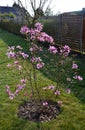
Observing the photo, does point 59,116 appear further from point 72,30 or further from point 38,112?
point 72,30

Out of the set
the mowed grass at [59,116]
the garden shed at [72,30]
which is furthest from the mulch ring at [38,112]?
the garden shed at [72,30]

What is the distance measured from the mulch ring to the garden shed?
711cm

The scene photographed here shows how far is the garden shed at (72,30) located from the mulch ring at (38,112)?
711 cm

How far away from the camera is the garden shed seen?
13.3 m

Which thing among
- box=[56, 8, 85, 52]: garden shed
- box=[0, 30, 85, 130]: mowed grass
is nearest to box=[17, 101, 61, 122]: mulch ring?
box=[0, 30, 85, 130]: mowed grass

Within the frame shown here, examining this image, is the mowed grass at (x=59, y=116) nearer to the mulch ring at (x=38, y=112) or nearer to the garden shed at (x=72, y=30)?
the mulch ring at (x=38, y=112)

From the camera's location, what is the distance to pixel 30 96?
6.36m

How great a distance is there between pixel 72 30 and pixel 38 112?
9.37 meters

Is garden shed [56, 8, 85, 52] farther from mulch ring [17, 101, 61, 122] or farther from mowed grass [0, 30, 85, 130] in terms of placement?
mulch ring [17, 101, 61, 122]

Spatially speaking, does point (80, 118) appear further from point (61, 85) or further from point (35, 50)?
point (61, 85)

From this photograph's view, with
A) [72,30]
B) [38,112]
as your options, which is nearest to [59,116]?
[38,112]

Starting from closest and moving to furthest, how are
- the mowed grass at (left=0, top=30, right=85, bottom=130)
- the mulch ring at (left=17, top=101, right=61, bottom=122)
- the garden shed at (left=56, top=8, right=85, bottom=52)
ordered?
the mowed grass at (left=0, top=30, right=85, bottom=130)
the mulch ring at (left=17, top=101, right=61, bottom=122)
the garden shed at (left=56, top=8, right=85, bottom=52)

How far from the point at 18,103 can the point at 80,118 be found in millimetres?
1388

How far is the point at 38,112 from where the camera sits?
18.9 feet
